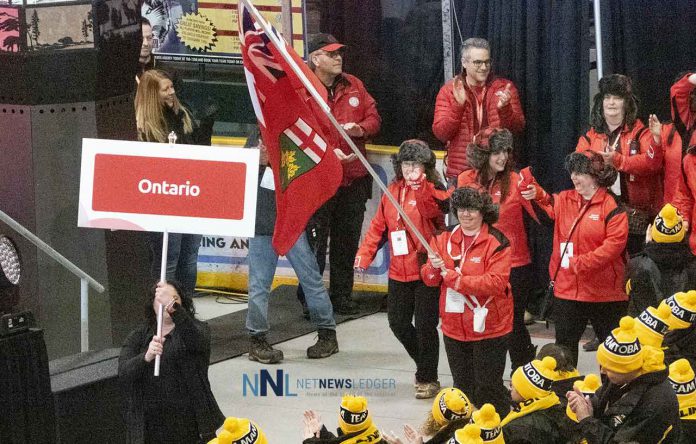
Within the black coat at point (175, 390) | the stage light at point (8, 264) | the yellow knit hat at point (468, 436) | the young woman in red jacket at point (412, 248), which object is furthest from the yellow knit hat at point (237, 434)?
the young woman in red jacket at point (412, 248)

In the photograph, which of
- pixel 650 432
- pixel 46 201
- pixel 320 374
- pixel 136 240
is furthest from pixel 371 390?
pixel 650 432

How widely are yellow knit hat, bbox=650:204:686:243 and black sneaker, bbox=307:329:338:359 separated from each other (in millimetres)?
3154

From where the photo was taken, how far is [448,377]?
35.1 ft

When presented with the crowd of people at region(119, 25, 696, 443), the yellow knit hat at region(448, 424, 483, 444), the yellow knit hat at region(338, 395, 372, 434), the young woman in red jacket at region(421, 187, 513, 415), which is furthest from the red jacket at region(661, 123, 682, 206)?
the yellow knit hat at region(448, 424, 483, 444)

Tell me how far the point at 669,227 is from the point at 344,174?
3.65 m

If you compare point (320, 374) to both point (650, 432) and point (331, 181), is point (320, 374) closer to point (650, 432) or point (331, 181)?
point (331, 181)

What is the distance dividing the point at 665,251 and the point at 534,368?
203cm

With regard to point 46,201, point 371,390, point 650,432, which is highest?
point 46,201

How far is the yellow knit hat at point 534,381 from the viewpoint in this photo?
7.29 m

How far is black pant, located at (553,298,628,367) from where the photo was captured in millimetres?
9688

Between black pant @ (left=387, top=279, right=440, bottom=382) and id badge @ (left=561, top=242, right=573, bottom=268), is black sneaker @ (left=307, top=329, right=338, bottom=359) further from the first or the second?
id badge @ (left=561, top=242, right=573, bottom=268)

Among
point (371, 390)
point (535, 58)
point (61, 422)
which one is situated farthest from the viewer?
point (535, 58)

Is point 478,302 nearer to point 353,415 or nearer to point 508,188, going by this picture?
point 508,188

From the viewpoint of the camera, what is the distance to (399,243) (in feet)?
32.8
